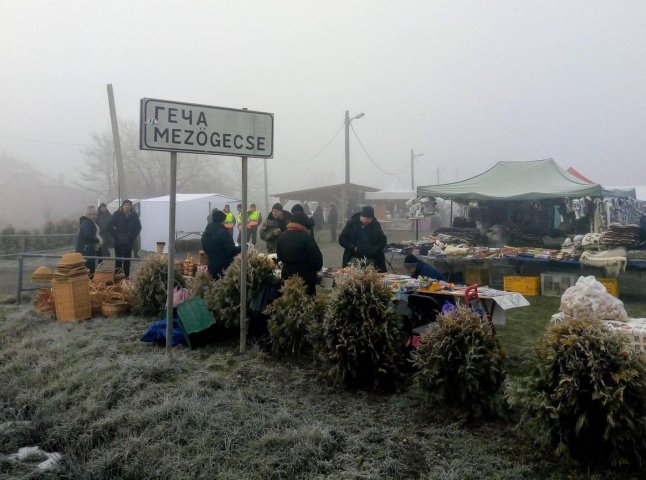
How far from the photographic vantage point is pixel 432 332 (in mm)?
4070

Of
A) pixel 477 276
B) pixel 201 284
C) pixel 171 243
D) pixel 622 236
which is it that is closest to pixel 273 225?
pixel 201 284

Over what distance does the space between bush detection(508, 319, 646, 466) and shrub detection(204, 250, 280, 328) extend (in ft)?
11.9

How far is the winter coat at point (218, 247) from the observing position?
7602mm

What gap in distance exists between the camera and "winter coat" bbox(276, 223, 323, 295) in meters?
6.08

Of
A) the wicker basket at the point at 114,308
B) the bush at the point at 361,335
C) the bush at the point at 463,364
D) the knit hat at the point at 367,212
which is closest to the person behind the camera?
the bush at the point at 463,364

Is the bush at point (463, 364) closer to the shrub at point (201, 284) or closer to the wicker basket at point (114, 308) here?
Result: the shrub at point (201, 284)

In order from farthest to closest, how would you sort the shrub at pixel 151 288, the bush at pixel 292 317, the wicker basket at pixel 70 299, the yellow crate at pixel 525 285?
the yellow crate at pixel 525 285 → the shrub at pixel 151 288 → the wicker basket at pixel 70 299 → the bush at pixel 292 317

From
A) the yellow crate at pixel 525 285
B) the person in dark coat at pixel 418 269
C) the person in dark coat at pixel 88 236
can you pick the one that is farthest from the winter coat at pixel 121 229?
the yellow crate at pixel 525 285

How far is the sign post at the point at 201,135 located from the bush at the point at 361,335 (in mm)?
1455

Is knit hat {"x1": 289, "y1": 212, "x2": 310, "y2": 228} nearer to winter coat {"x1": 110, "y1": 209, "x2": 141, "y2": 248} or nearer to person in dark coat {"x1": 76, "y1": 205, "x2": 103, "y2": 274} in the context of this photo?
person in dark coat {"x1": 76, "y1": 205, "x2": 103, "y2": 274}

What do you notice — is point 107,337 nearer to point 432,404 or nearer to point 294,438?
point 294,438

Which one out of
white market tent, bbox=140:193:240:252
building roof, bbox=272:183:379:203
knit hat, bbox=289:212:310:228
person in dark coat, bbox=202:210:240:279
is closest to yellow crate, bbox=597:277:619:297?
knit hat, bbox=289:212:310:228

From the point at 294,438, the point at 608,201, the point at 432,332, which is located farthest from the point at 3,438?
the point at 608,201

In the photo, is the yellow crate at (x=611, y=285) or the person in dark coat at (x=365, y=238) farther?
the yellow crate at (x=611, y=285)
